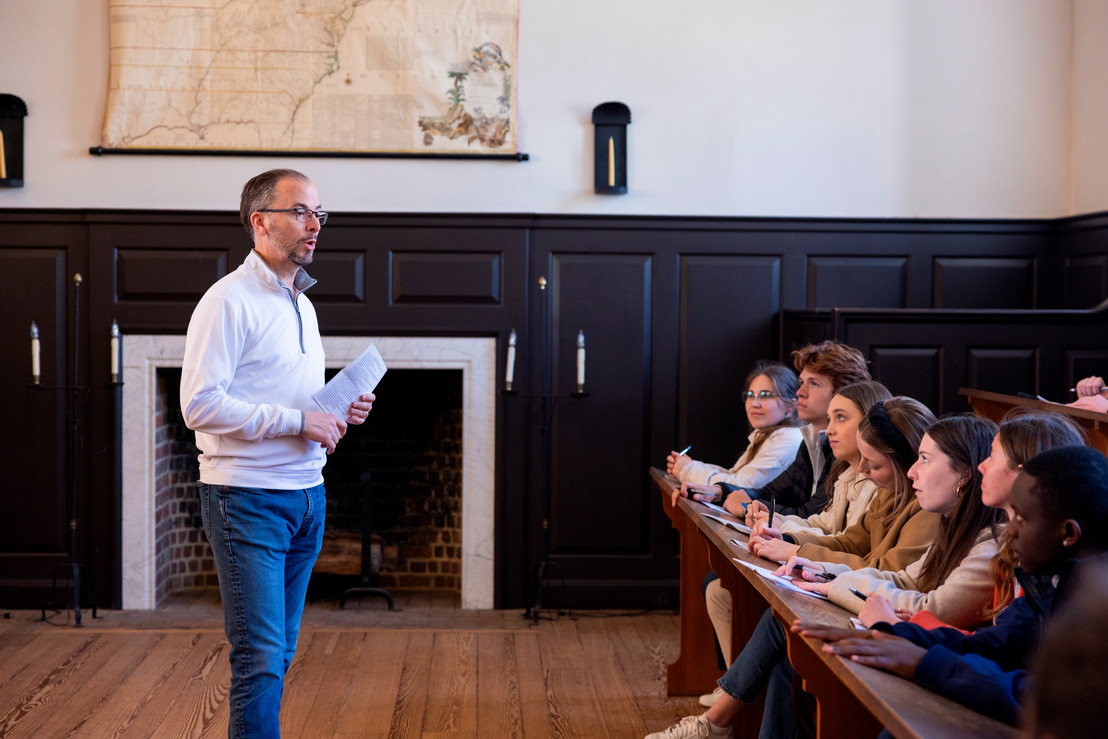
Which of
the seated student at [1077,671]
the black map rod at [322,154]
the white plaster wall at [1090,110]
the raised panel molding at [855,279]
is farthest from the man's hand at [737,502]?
the white plaster wall at [1090,110]

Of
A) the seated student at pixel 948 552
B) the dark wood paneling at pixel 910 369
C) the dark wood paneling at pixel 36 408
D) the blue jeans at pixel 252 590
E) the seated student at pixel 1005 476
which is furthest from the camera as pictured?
the dark wood paneling at pixel 36 408

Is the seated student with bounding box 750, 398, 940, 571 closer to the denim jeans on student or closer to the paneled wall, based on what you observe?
the denim jeans on student

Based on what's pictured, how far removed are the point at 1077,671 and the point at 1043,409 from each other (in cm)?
266

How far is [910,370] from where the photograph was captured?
13.6 feet

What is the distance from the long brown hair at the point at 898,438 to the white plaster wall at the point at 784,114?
2515 millimetres

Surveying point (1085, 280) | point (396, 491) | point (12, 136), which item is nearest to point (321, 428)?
point (396, 491)

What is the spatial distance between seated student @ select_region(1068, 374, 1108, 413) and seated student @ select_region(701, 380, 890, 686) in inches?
36.5

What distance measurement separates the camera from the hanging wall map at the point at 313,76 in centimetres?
468

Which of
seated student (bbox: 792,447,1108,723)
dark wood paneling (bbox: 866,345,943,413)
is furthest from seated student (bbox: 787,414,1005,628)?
Answer: dark wood paneling (bbox: 866,345,943,413)

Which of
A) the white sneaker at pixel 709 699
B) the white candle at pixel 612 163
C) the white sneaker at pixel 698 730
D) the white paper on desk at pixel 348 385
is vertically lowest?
the white sneaker at pixel 709 699

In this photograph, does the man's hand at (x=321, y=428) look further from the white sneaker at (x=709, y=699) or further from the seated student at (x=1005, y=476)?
the white sneaker at (x=709, y=699)

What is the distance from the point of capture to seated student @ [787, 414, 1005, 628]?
6.53ft

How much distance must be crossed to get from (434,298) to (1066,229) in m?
3.12

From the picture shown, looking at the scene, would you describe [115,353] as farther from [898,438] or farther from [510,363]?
[898,438]
